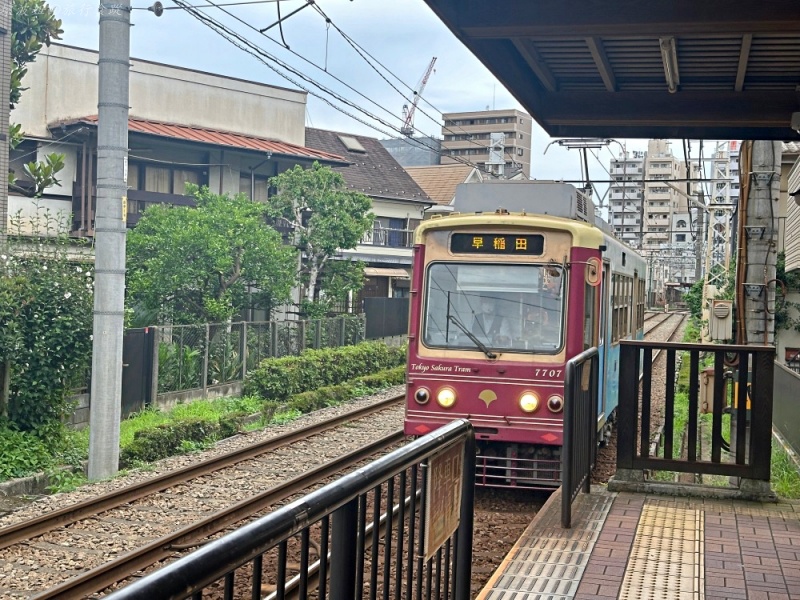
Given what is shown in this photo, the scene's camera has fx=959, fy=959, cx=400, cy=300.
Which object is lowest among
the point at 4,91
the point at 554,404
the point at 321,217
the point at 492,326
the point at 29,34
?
the point at 554,404

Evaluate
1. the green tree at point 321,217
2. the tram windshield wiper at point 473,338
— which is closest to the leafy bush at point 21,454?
the tram windshield wiper at point 473,338

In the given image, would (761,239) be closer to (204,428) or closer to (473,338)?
(473,338)

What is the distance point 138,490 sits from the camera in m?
10.9

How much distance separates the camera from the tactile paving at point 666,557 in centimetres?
548

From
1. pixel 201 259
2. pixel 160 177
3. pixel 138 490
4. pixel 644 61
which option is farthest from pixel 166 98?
pixel 644 61

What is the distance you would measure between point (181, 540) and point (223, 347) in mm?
11948

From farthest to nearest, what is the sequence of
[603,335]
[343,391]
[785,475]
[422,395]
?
[343,391] → [603,335] → [422,395] → [785,475]

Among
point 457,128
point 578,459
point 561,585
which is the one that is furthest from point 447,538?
point 457,128

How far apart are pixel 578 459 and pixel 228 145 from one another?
21582 millimetres

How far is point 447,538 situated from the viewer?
4117mm

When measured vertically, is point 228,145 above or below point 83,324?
above

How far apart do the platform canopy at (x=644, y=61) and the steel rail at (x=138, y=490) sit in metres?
5.99

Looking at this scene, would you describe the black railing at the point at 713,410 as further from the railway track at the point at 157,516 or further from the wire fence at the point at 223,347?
the wire fence at the point at 223,347

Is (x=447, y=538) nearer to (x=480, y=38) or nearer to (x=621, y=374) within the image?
(x=480, y=38)
